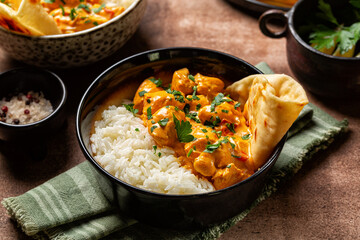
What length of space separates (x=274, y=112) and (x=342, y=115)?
1.19m

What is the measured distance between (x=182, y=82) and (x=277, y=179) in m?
0.88

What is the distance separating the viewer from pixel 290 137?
9.93 feet

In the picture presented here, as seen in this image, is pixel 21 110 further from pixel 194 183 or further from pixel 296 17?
pixel 296 17

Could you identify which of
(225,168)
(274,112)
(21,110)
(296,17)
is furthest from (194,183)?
(296,17)

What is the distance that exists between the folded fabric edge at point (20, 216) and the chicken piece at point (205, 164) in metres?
0.98

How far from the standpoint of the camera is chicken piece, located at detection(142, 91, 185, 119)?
8.90 feet

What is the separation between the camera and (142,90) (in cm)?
291

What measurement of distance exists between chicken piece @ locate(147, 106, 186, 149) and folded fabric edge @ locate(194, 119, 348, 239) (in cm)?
55

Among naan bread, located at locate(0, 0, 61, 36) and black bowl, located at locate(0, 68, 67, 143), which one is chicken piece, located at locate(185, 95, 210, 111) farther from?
naan bread, located at locate(0, 0, 61, 36)

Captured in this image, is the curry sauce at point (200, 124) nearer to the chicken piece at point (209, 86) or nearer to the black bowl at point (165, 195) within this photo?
the chicken piece at point (209, 86)

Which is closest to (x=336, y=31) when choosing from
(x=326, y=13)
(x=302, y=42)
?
(x=326, y=13)

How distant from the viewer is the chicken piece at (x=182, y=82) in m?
2.87

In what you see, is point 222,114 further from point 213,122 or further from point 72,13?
point 72,13

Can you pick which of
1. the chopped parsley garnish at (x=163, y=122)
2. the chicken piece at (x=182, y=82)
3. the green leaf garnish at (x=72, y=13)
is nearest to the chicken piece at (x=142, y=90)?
the chicken piece at (x=182, y=82)
